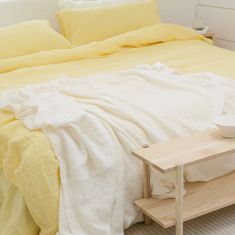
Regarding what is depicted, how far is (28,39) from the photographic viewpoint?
3008mm

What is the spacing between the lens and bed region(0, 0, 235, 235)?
1727mm

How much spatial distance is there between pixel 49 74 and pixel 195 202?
1248mm

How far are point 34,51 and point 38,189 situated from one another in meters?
1.49

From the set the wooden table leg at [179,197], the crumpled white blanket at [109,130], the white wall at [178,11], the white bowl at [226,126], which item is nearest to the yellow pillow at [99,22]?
the white wall at [178,11]

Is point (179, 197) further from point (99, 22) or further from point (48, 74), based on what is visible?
point (99, 22)

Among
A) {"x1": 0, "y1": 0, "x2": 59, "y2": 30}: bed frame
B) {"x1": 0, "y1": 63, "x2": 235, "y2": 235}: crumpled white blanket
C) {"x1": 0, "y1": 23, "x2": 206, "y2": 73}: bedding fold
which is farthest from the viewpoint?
{"x1": 0, "y1": 0, "x2": 59, "y2": 30}: bed frame

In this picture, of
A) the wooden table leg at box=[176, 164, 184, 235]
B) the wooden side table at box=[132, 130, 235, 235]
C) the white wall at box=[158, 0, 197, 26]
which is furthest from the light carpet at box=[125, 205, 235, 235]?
the white wall at box=[158, 0, 197, 26]

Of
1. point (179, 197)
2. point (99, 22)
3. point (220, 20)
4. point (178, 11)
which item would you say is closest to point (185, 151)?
point (179, 197)

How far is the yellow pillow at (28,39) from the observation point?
2930 mm

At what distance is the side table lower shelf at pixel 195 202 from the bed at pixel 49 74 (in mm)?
389

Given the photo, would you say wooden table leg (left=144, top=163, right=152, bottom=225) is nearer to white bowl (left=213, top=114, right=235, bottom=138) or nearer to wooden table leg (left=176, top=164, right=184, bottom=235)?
wooden table leg (left=176, top=164, right=184, bottom=235)

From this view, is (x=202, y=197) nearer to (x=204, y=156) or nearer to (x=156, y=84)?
(x=204, y=156)

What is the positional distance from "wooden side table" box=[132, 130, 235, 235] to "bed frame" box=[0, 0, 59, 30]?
1.96 meters

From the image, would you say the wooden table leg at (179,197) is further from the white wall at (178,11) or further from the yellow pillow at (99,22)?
the white wall at (178,11)
